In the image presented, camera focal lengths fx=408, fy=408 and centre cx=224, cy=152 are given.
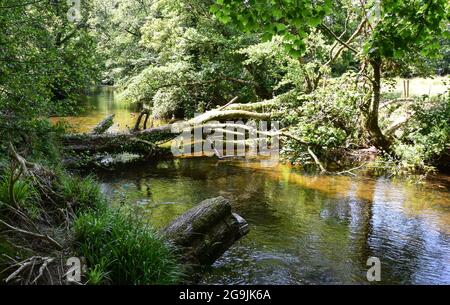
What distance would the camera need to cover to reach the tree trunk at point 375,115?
11.9m

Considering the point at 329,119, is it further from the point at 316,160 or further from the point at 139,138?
the point at 139,138

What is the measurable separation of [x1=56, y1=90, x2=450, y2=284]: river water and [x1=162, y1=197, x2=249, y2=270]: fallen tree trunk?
0.61 m

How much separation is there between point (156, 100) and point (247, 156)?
748cm

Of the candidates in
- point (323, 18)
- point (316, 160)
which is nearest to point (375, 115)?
point (316, 160)

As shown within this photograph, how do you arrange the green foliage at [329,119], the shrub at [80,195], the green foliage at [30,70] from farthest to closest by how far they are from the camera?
the green foliage at [329,119] → the green foliage at [30,70] → the shrub at [80,195]

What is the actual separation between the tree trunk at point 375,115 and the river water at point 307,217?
7.35 ft

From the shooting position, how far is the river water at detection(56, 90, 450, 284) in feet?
20.5

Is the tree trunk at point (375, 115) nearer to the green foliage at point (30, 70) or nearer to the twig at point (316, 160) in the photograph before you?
the twig at point (316, 160)

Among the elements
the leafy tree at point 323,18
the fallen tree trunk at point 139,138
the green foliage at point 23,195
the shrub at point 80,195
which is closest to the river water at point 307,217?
the fallen tree trunk at point 139,138
